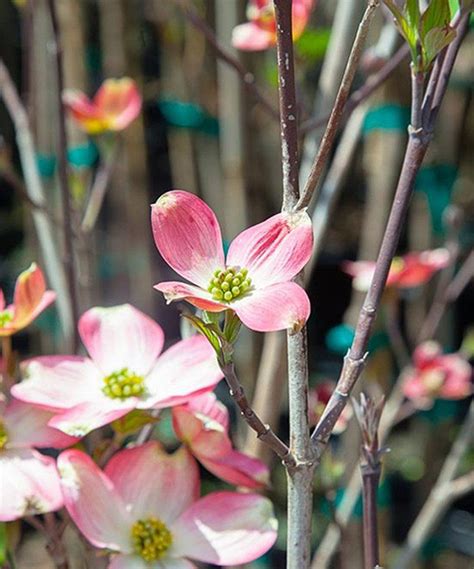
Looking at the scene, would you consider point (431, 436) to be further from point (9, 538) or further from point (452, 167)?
point (9, 538)

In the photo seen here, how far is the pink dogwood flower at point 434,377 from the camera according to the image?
1.06 meters

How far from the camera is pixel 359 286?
95 centimetres

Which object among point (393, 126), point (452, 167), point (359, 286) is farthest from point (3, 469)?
point (452, 167)

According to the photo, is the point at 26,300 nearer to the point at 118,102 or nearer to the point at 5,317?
the point at 5,317

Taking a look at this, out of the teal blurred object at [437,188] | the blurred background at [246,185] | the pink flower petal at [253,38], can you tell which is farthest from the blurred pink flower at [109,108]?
the teal blurred object at [437,188]

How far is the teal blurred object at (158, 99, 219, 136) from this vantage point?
70.9 inches

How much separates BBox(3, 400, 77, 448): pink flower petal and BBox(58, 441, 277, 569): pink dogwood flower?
2 centimetres

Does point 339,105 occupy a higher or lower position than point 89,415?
higher

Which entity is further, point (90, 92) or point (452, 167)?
point (90, 92)

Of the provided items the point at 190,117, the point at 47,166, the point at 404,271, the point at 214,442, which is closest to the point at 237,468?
the point at 214,442

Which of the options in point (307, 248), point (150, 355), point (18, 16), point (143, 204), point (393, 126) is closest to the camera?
point (307, 248)

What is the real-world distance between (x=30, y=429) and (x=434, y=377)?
72 centimetres

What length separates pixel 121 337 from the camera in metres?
0.47

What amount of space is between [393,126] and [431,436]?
698 millimetres
